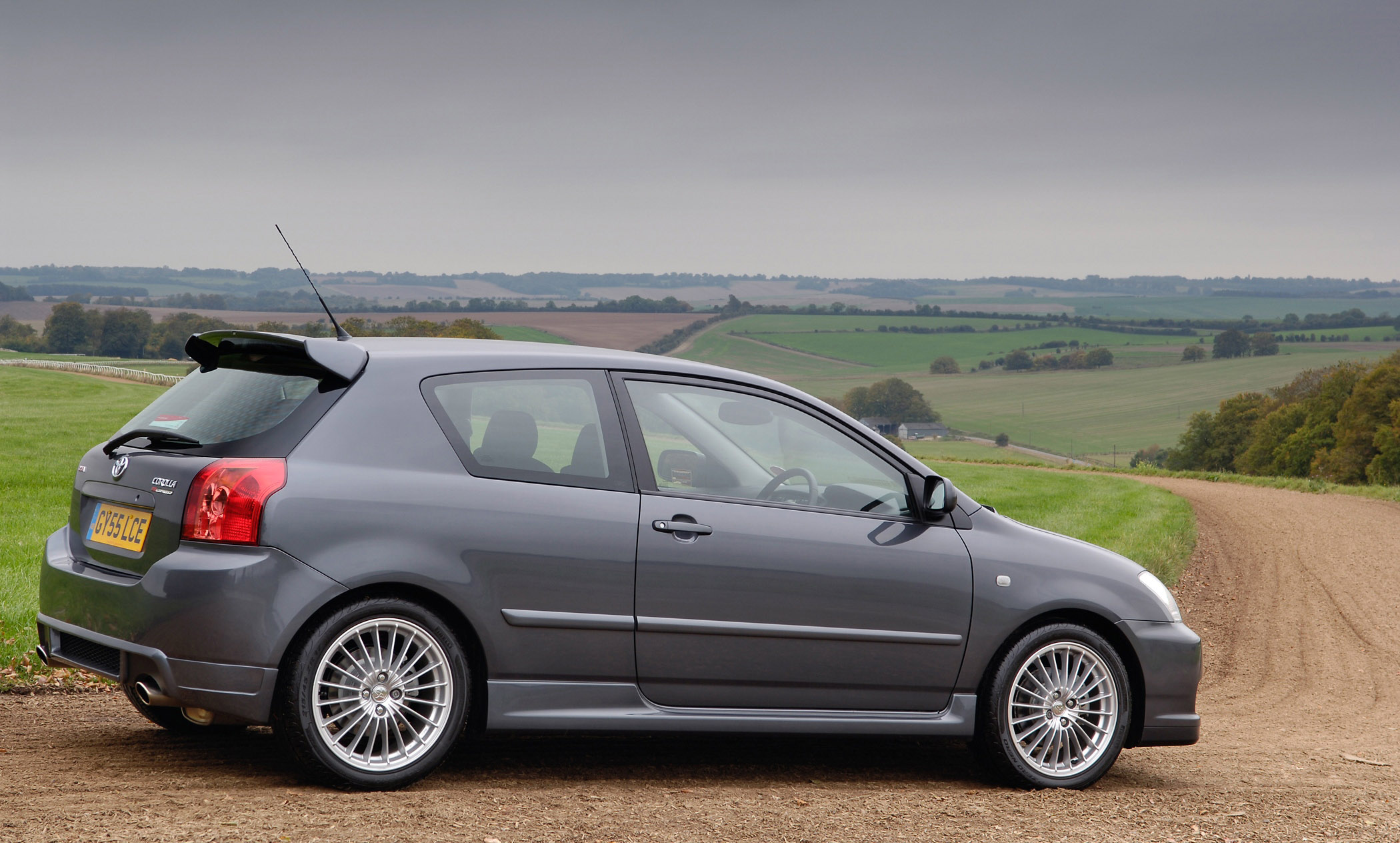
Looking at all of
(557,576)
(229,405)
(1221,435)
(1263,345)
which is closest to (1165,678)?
(557,576)

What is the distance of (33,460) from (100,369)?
115 feet

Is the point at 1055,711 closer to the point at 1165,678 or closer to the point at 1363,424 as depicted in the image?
the point at 1165,678

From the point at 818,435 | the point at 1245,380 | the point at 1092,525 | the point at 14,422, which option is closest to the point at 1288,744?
the point at 818,435

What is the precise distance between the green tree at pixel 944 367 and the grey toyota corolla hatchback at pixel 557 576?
358ft

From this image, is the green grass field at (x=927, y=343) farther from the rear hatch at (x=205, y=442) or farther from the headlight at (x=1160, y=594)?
the rear hatch at (x=205, y=442)

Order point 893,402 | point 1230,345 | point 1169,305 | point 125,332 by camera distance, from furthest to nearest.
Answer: point 1169,305 → point 1230,345 → point 893,402 → point 125,332

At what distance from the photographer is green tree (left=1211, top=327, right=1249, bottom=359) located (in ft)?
407

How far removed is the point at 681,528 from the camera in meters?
4.62

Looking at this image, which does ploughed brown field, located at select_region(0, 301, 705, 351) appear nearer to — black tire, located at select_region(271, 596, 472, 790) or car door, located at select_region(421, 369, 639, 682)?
car door, located at select_region(421, 369, 639, 682)

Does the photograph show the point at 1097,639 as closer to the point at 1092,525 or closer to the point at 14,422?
the point at 1092,525

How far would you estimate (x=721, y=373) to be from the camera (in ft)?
16.7

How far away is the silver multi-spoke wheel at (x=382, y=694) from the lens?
420 cm

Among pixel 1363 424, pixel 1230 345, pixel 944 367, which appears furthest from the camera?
pixel 1230 345

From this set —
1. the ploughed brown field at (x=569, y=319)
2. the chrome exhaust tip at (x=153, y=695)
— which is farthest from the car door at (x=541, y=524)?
the ploughed brown field at (x=569, y=319)
